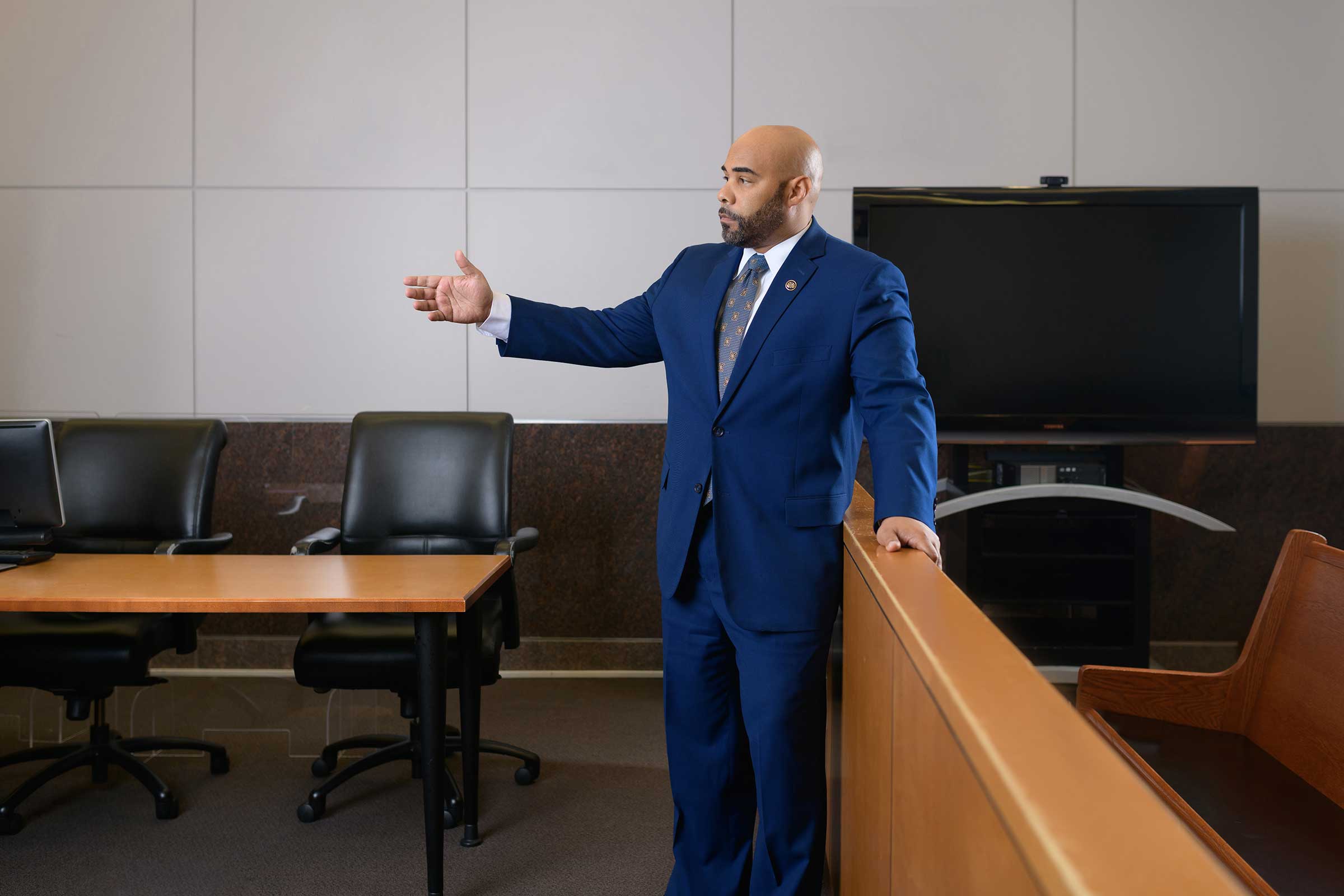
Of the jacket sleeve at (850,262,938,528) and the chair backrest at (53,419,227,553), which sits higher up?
the jacket sleeve at (850,262,938,528)

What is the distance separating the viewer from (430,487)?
9.50ft

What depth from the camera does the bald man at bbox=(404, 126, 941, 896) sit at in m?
1.73

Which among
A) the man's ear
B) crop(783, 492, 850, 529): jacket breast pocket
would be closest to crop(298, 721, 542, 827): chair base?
crop(783, 492, 850, 529): jacket breast pocket

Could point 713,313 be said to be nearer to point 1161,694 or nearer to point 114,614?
point 1161,694

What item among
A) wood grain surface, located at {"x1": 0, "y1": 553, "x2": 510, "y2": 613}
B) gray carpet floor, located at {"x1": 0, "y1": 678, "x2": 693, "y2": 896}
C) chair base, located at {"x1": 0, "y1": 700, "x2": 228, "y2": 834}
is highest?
wood grain surface, located at {"x1": 0, "y1": 553, "x2": 510, "y2": 613}

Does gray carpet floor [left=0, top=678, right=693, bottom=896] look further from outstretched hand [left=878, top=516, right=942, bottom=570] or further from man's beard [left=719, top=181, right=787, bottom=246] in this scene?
man's beard [left=719, top=181, right=787, bottom=246]

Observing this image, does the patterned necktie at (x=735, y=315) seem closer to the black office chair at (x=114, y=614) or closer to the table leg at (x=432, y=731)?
the table leg at (x=432, y=731)

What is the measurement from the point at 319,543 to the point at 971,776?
7.60ft

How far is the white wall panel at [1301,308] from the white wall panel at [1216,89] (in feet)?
0.42

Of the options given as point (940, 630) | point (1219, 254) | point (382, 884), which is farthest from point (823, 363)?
point (1219, 254)

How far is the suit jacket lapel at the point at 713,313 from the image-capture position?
184 centimetres

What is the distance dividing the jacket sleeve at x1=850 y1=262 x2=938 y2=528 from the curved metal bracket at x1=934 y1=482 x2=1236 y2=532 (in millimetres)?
1713

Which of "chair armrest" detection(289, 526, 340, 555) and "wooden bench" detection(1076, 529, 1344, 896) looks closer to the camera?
"wooden bench" detection(1076, 529, 1344, 896)

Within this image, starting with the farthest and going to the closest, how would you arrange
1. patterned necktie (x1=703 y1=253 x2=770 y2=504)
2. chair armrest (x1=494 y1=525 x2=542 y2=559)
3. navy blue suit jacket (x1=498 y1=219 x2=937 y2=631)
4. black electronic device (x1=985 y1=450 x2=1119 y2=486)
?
black electronic device (x1=985 y1=450 x2=1119 y2=486)
chair armrest (x1=494 y1=525 x2=542 y2=559)
patterned necktie (x1=703 y1=253 x2=770 y2=504)
navy blue suit jacket (x1=498 y1=219 x2=937 y2=631)
